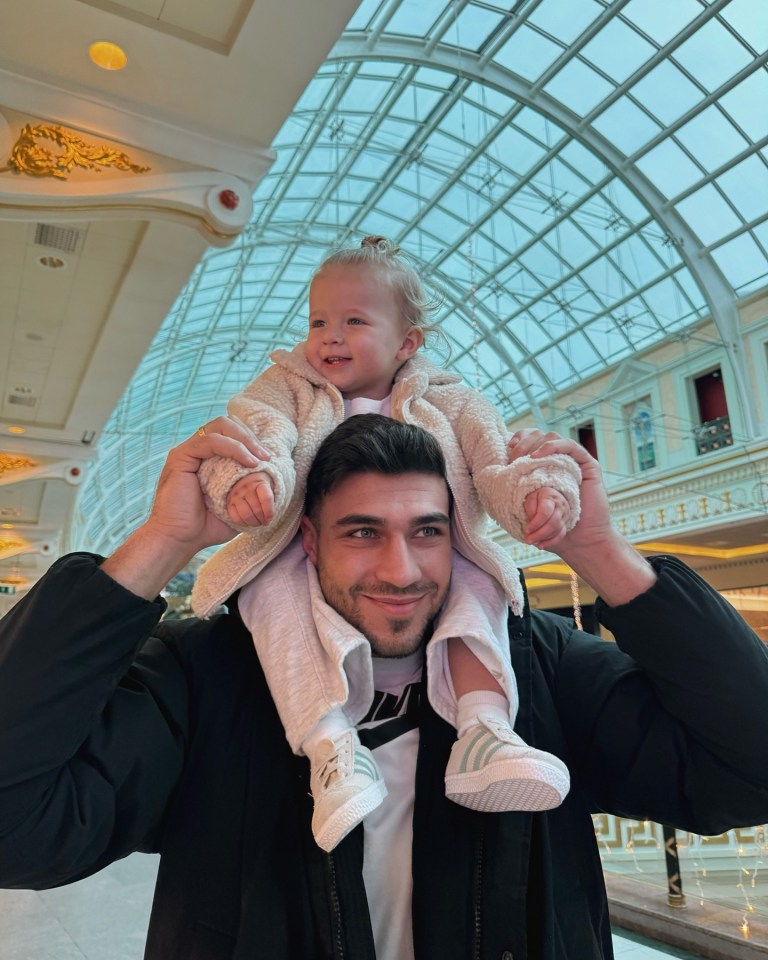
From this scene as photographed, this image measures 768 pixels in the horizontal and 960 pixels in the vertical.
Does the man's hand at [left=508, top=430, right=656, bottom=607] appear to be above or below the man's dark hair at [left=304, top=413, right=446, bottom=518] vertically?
below

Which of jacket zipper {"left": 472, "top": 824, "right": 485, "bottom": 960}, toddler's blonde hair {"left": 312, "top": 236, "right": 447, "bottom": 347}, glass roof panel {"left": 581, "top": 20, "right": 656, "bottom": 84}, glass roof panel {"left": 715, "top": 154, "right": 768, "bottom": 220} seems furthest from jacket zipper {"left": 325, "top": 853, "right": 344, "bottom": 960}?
glass roof panel {"left": 715, "top": 154, "right": 768, "bottom": 220}

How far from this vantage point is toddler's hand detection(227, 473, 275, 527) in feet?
4.67

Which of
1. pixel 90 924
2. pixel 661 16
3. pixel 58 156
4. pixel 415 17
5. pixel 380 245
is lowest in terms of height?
pixel 90 924

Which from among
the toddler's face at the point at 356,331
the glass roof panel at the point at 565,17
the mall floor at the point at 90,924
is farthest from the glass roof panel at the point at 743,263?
the toddler's face at the point at 356,331

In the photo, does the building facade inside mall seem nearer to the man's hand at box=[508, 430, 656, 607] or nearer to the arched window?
the arched window

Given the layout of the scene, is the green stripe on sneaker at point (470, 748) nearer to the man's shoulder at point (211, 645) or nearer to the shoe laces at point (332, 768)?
the shoe laces at point (332, 768)

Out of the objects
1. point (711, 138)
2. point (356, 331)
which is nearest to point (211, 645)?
point (356, 331)

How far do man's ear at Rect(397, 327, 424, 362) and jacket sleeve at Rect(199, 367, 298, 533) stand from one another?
1.42 ft

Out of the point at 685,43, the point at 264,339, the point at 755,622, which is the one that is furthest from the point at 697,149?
the point at 264,339

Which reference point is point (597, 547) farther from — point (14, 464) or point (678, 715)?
point (14, 464)

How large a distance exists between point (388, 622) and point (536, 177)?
22375mm

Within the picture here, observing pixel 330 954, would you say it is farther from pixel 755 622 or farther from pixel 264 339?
pixel 264 339

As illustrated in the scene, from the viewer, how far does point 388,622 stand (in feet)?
5.03

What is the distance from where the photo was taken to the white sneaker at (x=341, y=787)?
125 cm
